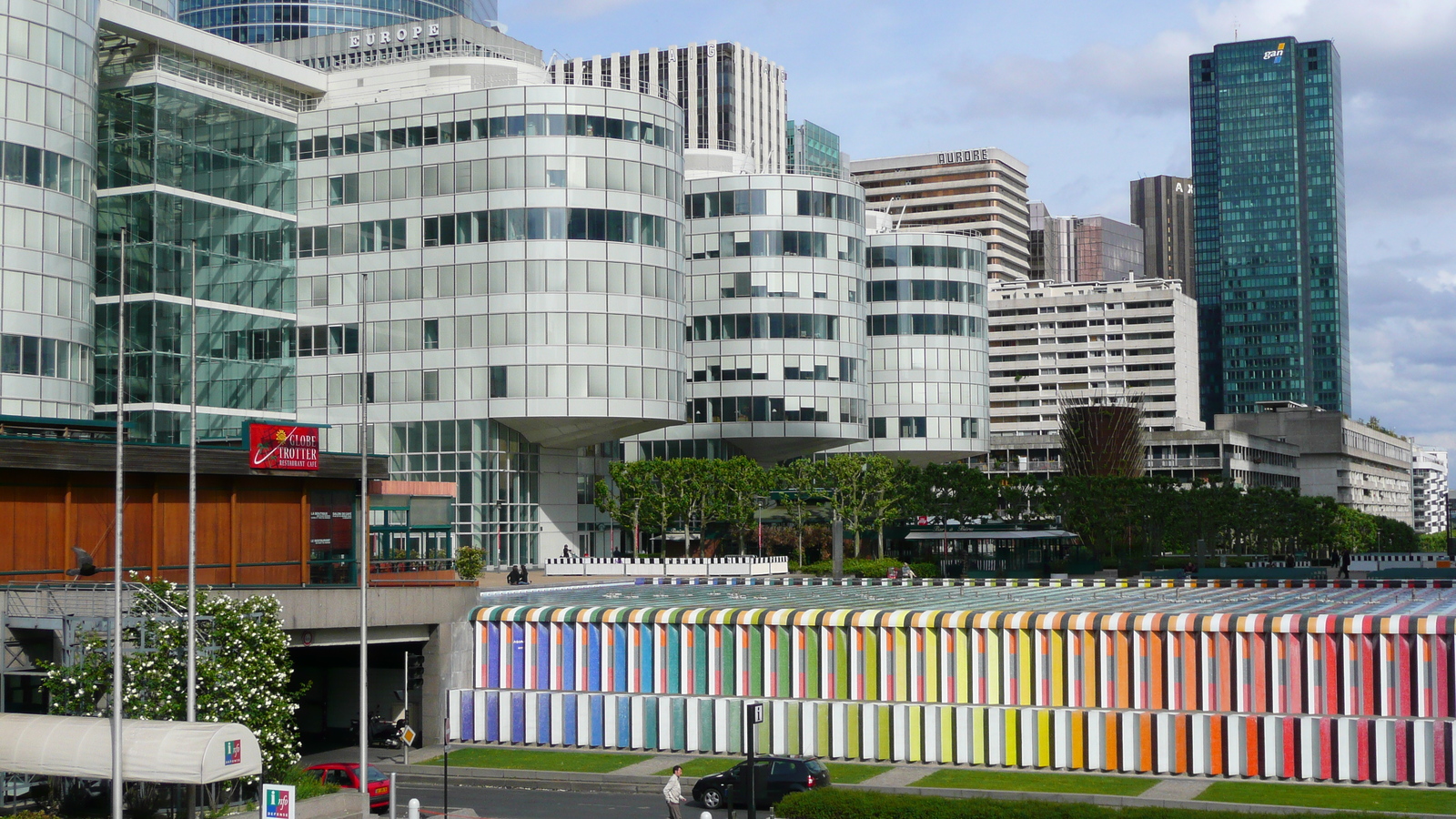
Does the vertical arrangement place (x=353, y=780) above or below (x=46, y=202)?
below

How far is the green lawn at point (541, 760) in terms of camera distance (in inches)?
1942

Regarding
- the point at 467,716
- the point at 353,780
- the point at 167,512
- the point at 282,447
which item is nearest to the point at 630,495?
the point at 467,716

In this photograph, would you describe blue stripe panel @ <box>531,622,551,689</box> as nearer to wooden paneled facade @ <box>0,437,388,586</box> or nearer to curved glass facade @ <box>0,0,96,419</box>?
wooden paneled facade @ <box>0,437,388,586</box>

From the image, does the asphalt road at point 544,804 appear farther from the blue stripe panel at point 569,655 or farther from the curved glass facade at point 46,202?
the curved glass facade at point 46,202

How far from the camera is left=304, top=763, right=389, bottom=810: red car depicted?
43250 mm

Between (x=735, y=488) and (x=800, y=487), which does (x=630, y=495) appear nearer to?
(x=735, y=488)

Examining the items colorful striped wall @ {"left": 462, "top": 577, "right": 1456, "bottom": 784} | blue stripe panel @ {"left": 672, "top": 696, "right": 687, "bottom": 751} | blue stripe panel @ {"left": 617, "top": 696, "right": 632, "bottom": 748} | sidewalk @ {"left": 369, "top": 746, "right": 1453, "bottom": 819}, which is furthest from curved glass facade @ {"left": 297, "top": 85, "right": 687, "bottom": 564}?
blue stripe panel @ {"left": 672, "top": 696, "right": 687, "bottom": 751}

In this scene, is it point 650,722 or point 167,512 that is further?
point 650,722

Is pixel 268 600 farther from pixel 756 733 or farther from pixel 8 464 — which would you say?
pixel 756 733

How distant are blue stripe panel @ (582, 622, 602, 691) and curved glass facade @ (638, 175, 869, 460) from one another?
228 ft

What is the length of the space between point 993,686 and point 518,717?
55.4ft

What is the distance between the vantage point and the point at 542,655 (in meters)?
56.1

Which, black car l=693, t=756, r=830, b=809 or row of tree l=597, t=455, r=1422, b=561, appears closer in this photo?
black car l=693, t=756, r=830, b=809

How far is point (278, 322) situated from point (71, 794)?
2851 inches
